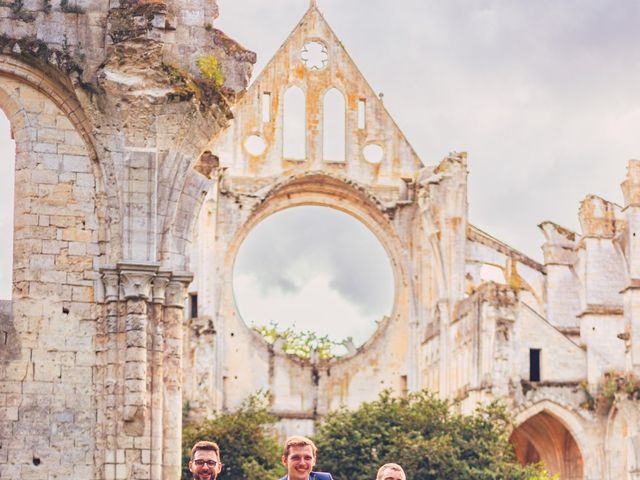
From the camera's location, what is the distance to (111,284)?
63.8 ft

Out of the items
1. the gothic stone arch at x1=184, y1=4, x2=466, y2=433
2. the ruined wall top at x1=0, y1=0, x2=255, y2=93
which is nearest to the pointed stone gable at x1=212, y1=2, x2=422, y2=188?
the gothic stone arch at x1=184, y1=4, x2=466, y2=433

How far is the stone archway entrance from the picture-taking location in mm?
48688

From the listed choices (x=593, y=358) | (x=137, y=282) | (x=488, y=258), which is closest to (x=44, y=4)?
(x=137, y=282)

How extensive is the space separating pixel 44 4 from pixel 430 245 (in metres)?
30.5

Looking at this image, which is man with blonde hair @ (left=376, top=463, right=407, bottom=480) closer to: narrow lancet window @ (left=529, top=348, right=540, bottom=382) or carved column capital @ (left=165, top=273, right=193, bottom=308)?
carved column capital @ (left=165, top=273, right=193, bottom=308)

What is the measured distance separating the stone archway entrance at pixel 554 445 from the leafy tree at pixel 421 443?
615 centimetres

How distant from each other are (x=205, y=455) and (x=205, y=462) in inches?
2.6

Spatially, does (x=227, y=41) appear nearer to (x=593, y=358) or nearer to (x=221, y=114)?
(x=221, y=114)

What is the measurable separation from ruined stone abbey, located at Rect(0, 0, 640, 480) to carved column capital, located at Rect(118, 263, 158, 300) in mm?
21

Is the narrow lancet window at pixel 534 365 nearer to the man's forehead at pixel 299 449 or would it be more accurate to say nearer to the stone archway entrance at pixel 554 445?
the stone archway entrance at pixel 554 445

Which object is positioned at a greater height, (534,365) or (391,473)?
(534,365)

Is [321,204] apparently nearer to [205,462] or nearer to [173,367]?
[173,367]

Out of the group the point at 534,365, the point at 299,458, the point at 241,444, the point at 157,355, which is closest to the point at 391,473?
the point at 299,458

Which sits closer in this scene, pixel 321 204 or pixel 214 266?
pixel 214 266
